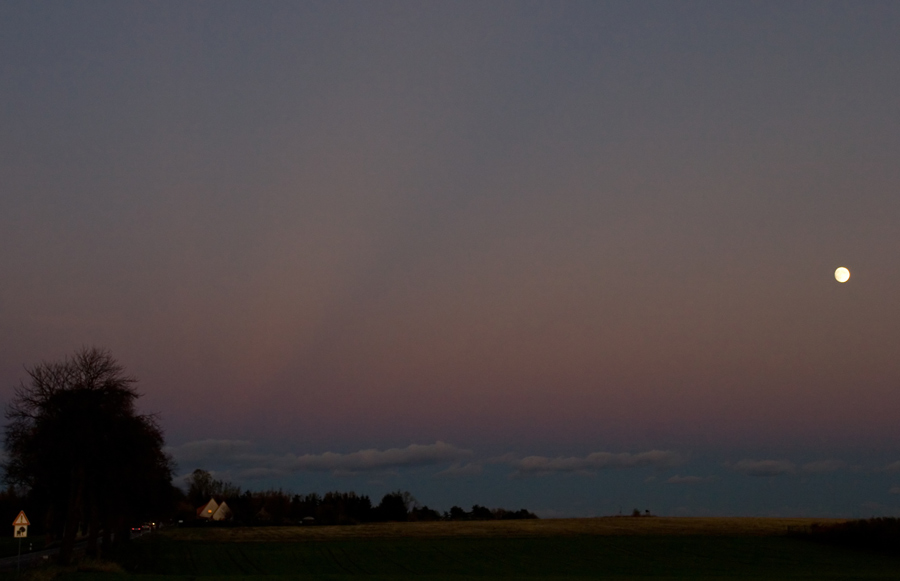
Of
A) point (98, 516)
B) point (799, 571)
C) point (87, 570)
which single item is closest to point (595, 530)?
point (799, 571)

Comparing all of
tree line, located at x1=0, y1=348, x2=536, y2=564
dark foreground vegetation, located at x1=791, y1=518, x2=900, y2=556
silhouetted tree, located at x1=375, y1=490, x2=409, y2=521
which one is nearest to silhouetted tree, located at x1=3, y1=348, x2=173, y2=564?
tree line, located at x1=0, y1=348, x2=536, y2=564

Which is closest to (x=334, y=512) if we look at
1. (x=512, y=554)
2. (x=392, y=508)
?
(x=392, y=508)

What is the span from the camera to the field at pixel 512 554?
5181cm

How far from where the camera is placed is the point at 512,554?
67.2m

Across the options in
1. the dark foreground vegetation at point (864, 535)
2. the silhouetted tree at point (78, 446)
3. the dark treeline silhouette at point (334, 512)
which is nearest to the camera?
the silhouetted tree at point (78, 446)

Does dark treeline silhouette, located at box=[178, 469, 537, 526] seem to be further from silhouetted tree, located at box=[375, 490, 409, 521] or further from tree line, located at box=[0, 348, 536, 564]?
tree line, located at box=[0, 348, 536, 564]

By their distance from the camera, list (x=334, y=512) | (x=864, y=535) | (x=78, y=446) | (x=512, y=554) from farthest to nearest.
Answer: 1. (x=334, y=512)
2. (x=864, y=535)
3. (x=512, y=554)
4. (x=78, y=446)

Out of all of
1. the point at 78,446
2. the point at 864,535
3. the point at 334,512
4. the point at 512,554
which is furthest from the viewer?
the point at 334,512

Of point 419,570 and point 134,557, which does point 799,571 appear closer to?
point 419,570

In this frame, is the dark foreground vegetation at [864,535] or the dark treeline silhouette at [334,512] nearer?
the dark foreground vegetation at [864,535]

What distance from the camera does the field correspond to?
170 feet

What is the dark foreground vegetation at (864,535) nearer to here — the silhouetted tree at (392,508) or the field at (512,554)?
the field at (512,554)

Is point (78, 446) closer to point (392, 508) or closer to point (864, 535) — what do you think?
point (864, 535)

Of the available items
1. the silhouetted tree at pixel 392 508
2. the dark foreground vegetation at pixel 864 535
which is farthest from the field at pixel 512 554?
the silhouetted tree at pixel 392 508
